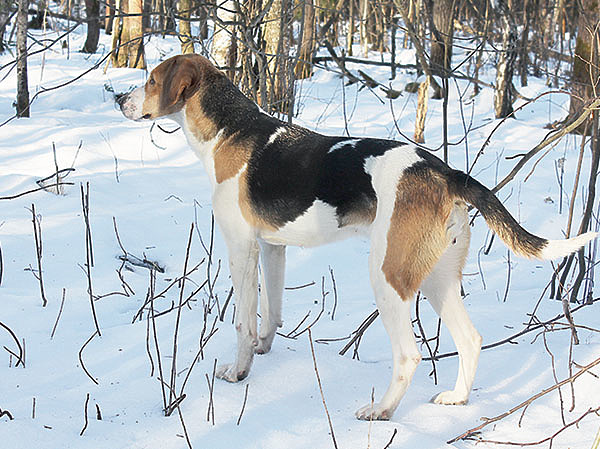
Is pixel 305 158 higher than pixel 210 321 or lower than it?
higher

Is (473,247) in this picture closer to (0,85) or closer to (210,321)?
(210,321)

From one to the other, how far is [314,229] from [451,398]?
41.5 inches

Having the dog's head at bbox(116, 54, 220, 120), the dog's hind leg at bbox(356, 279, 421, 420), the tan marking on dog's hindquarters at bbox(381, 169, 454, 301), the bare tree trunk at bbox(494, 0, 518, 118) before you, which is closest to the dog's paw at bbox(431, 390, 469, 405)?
the dog's hind leg at bbox(356, 279, 421, 420)

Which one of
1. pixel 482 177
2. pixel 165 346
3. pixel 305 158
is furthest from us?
pixel 482 177

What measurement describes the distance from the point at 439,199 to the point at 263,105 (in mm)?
2486

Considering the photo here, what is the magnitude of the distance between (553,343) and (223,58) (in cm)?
634

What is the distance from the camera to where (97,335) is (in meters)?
4.06

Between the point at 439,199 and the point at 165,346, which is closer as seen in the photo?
the point at 439,199

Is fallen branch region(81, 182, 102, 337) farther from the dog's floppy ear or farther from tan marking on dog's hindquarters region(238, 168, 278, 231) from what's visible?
tan marking on dog's hindquarters region(238, 168, 278, 231)

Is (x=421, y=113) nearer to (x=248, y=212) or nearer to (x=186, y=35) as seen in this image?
(x=186, y=35)

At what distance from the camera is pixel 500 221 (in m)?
3.11

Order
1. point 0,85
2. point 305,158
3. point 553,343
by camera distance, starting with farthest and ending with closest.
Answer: point 0,85, point 553,343, point 305,158

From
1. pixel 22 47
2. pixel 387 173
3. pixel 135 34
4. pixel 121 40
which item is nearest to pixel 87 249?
pixel 387 173

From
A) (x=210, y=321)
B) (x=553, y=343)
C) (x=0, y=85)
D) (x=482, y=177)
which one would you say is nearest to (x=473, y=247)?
(x=482, y=177)
